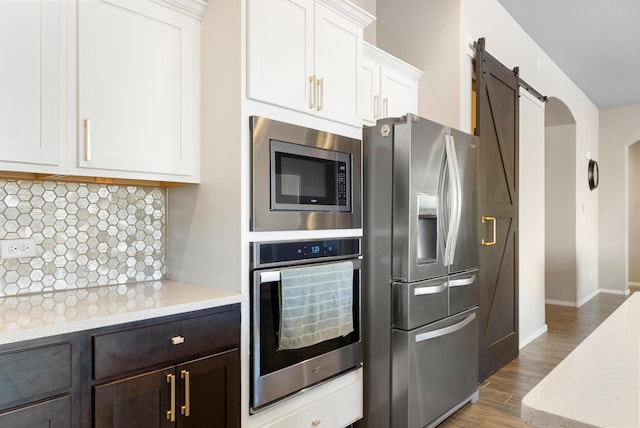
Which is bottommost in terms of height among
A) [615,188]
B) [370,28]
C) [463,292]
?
[463,292]

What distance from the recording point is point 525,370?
3.66m

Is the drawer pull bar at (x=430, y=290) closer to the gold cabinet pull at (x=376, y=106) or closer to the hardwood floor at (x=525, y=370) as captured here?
the hardwood floor at (x=525, y=370)

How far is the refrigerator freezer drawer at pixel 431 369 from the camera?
2.33 meters

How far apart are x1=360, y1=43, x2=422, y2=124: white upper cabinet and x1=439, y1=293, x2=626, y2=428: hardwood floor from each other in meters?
2.00

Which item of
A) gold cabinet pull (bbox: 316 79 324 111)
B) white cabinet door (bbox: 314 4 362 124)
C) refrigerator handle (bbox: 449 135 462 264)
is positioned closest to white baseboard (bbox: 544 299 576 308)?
refrigerator handle (bbox: 449 135 462 264)

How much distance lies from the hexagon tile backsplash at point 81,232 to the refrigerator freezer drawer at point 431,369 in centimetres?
138

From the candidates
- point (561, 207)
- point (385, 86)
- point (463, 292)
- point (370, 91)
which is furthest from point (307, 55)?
point (561, 207)

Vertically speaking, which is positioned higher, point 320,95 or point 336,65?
point 336,65

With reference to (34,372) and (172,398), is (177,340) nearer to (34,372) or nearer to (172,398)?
(172,398)

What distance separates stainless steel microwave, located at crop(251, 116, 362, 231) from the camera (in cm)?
191

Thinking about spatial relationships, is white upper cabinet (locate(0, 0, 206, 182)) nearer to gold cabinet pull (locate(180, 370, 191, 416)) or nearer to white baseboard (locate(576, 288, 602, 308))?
gold cabinet pull (locate(180, 370, 191, 416))

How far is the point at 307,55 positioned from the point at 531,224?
3396mm

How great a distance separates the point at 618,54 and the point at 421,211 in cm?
426

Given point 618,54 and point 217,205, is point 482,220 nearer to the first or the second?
point 217,205
